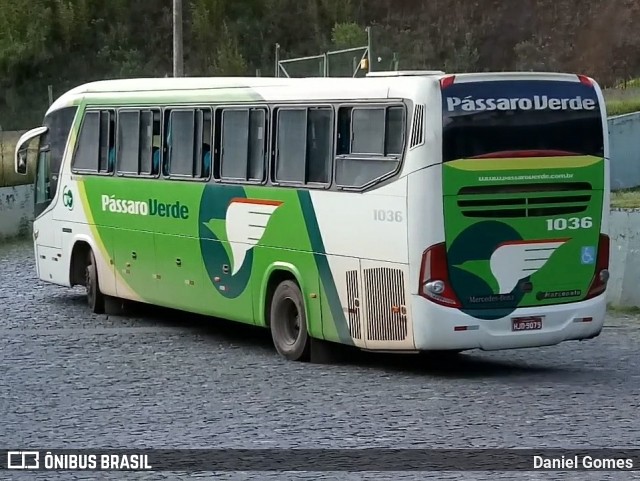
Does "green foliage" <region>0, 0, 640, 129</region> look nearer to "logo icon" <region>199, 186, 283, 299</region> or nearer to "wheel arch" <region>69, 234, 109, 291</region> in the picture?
"wheel arch" <region>69, 234, 109, 291</region>

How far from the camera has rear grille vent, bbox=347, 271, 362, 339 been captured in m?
13.6

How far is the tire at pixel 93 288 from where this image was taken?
19.2 meters

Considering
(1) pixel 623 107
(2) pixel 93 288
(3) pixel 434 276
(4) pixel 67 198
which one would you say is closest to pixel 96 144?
(4) pixel 67 198

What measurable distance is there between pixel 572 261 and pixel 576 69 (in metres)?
46.1

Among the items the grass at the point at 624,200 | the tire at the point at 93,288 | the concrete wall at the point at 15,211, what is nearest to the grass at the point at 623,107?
Result: the grass at the point at 624,200

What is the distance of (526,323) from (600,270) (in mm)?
1007

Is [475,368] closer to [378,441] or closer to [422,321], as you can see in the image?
[422,321]

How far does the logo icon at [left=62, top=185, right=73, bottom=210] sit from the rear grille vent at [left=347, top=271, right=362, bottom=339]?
22.8 feet

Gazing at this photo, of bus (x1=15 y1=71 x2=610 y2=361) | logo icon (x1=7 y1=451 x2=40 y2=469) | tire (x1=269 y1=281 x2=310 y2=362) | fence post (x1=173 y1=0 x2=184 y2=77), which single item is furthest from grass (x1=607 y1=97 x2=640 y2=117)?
logo icon (x1=7 y1=451 x2=40 y2=469)

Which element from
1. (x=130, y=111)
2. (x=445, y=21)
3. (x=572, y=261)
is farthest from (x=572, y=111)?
(x=445, y=21)

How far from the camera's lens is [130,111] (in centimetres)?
1814

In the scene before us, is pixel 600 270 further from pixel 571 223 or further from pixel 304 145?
pixel 304 145

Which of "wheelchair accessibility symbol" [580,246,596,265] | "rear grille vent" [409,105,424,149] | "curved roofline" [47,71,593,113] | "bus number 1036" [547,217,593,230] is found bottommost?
"wheelchair accessibility symbol" [580,246,596,265]

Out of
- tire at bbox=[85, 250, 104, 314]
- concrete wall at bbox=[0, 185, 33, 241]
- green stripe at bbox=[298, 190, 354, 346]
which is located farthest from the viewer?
concrete wall at bbox=[0, 185, 33, 241]
